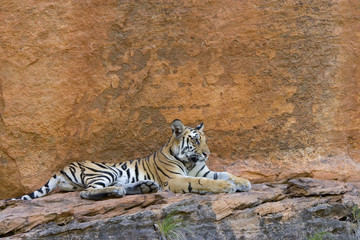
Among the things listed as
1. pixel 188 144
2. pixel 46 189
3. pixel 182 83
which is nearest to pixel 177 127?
pixel 188 144

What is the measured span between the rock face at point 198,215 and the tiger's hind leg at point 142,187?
117 millimetres

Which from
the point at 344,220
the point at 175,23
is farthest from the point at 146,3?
the point at 344,220

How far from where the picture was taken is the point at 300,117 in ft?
23.3

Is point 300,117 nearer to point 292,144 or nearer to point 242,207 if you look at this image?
point 292,144

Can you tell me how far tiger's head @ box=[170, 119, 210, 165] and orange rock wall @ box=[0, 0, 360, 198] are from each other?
26 cm

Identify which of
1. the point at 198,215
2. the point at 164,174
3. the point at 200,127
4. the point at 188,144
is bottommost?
the point at 198,215

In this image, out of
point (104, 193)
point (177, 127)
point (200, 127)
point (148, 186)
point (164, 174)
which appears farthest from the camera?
point (200, 127)

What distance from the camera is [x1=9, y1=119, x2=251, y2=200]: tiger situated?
6.08 meters

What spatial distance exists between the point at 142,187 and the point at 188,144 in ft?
3.60

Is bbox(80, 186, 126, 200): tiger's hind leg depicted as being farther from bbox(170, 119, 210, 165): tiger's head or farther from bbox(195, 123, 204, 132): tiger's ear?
bbox(195, 123, 204, 132): tiger's ear

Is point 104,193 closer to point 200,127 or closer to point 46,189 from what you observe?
point 46,189

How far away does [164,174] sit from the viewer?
6.61 m

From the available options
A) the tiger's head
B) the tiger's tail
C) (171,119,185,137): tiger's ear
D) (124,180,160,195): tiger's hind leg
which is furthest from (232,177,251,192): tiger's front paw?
the tiger's tail

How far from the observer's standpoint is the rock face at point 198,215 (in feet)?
17.1
